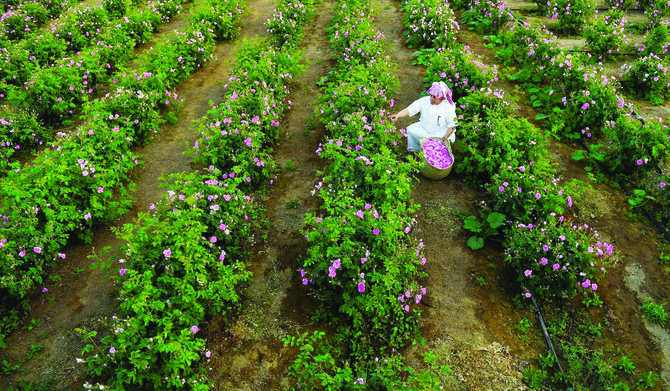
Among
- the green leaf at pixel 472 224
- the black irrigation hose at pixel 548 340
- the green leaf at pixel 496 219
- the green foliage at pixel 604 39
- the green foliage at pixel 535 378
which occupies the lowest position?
the green foliage at pixel 535 378

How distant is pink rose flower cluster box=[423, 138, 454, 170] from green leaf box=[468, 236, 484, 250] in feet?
4.47

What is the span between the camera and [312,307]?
485 centimetres

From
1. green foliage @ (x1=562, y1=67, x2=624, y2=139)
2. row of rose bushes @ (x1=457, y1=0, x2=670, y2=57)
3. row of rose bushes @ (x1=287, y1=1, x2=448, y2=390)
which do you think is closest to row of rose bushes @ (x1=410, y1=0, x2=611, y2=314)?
green foliage @ (x1=562, y1=67, x2=624, y2=139)

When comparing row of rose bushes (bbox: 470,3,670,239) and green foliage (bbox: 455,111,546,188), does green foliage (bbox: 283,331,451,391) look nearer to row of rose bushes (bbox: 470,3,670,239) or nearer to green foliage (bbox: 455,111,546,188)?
green foliage (bbox: 455,111,546,188)

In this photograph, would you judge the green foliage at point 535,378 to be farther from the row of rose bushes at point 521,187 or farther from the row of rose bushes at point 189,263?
the row of rose bushes at point 189,263

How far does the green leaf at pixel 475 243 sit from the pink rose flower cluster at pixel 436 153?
1.36m

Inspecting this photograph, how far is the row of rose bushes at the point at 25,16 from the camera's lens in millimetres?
11093

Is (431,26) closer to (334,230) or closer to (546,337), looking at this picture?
(334,230)

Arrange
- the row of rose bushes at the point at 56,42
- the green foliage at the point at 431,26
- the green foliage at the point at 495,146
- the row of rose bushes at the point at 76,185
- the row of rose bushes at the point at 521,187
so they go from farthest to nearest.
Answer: the green foliage at the point at 431,26
the row of rose bushes at the point at 56,42
the green foliage at the point at 495,146
the row of rose bushes at the point at 76,185
the row of rose bushes at the point at 521,187

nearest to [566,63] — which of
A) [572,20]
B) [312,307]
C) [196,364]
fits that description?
[572,20]

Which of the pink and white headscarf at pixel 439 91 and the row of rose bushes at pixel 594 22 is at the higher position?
the pink and white headscarf at pixel 439 91

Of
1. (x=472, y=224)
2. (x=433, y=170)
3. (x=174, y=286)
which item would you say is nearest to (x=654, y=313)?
(x=472, y=224)

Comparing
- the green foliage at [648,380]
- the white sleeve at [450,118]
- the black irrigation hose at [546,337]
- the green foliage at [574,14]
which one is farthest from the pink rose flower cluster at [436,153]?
the green foliage at [574,14]

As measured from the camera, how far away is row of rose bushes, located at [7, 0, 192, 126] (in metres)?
8.00
